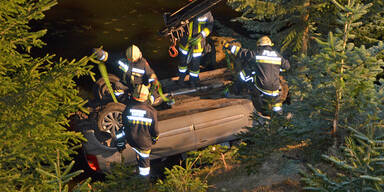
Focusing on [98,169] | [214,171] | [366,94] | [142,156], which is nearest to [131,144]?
[142,156]

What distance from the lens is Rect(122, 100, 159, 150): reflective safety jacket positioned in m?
5.92

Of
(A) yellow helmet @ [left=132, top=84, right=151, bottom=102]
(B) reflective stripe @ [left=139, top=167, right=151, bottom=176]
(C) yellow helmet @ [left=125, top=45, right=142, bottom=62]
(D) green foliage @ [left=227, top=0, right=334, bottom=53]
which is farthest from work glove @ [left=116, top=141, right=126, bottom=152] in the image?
(D) green foliage @ [left=227, top=0, right=334, bottom=53]

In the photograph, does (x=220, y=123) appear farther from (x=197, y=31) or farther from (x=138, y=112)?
(x=197, y=31)

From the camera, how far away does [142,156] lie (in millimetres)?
6230

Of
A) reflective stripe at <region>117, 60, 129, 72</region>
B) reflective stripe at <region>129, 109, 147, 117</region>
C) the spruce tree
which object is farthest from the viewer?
reflective stripe at <region>117, 60, 129, 72</region>

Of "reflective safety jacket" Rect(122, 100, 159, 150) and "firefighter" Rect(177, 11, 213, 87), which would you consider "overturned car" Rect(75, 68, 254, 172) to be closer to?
"reflective safety jacket" Rect(122, 100, 159, 150)

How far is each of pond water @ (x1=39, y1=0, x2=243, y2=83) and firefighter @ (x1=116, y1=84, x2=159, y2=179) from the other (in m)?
4.58

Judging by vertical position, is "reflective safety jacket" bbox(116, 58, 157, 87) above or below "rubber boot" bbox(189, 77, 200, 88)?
above

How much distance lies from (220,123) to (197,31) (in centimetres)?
208

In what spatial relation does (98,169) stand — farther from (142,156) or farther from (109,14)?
(109,14)

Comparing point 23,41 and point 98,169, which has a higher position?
point 23,41

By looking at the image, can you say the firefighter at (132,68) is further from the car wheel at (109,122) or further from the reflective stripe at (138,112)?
the reflective stripe at (138,112)

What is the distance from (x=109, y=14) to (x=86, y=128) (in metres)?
8.70

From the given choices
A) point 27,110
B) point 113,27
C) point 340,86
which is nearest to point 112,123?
point 27,110
